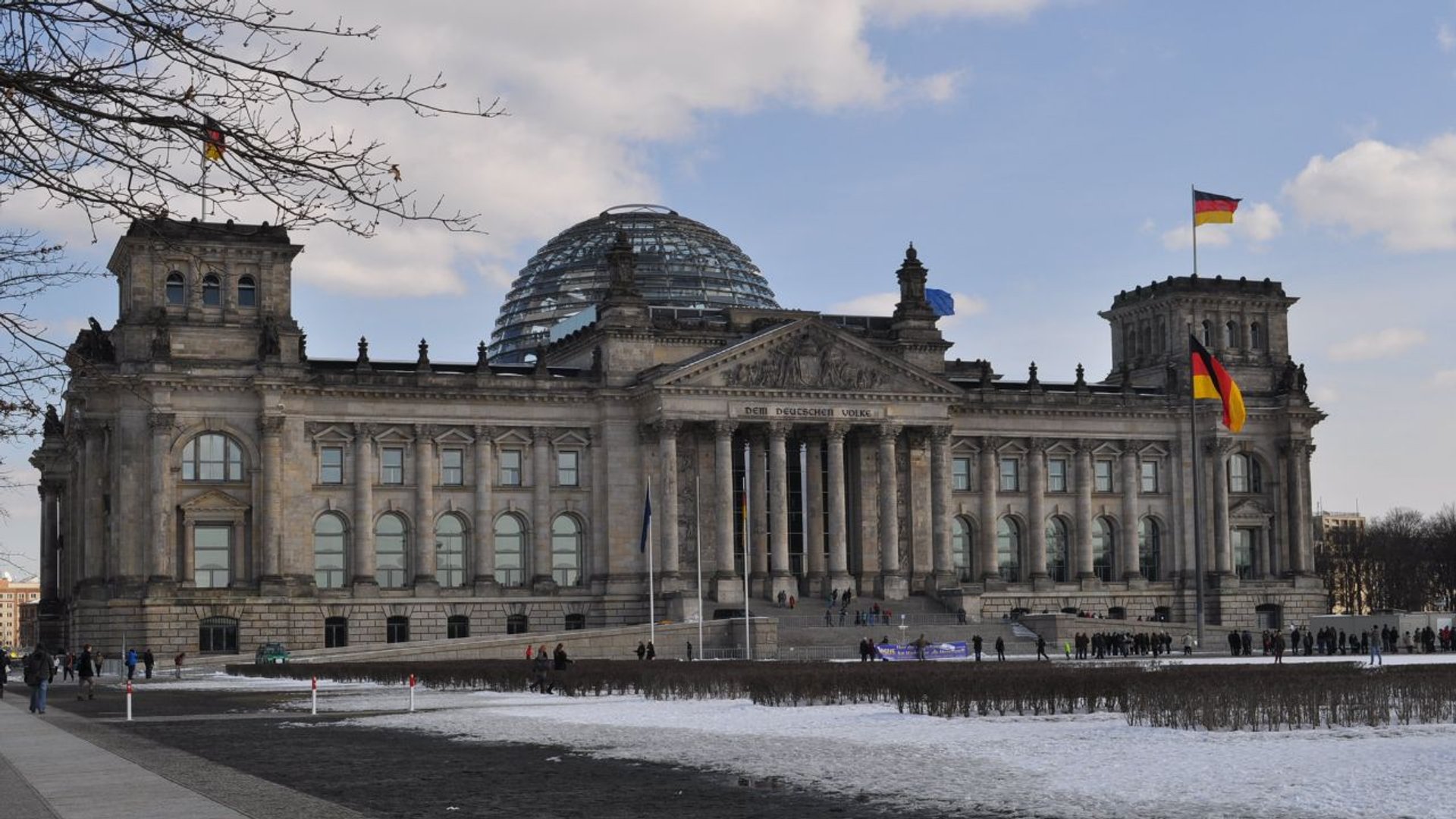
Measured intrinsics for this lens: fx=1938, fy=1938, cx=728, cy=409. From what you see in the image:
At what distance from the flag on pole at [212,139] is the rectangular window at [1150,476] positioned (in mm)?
104782

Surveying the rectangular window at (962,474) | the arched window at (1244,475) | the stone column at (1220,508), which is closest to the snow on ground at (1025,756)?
the rectangular window at (962,474)

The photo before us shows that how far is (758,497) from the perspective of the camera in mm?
104062

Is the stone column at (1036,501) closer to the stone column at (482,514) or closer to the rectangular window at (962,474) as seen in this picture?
the rectangular window at (962,474)

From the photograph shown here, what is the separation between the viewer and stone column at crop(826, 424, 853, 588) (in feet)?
338

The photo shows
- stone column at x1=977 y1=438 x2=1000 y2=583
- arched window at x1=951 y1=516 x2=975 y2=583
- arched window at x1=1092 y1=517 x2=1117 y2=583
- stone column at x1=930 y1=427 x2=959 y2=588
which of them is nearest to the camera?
stone column at x1=930 y1=427 x2=959 y2=588

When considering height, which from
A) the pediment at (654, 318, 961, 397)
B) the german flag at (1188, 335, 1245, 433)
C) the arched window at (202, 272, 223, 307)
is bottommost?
the german flag at (1188, 335, 1245, 433)

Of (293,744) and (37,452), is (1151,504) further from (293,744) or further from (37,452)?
(293,744)

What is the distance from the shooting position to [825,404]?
103312mm

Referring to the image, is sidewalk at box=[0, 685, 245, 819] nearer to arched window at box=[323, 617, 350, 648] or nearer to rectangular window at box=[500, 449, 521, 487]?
arched window at box=[323, 617, 350, 648]

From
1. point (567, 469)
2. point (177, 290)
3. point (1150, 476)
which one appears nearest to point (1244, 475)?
point (1150, 476)

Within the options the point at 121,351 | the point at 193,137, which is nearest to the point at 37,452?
the point at 121,351

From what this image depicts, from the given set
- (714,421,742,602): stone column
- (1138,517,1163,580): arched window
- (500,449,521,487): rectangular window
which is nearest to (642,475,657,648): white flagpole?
(714,421,742,602): stone column

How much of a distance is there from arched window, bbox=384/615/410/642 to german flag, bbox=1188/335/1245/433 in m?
40.6

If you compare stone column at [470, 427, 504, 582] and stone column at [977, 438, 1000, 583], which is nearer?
stone column at [470, 427, 504, 582]
